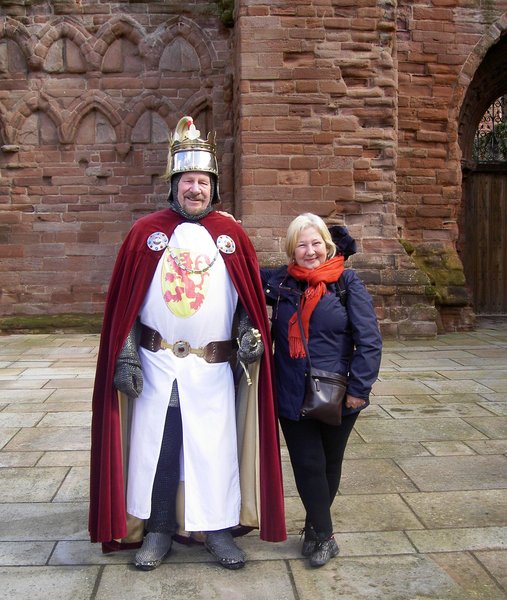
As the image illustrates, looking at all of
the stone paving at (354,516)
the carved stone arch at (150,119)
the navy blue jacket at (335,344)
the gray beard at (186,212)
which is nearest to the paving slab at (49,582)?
the stone paving at (354,516)

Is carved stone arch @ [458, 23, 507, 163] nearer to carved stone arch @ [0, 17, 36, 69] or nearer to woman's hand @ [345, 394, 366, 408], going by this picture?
carved stone arch @ [0, 17, 36, 69]

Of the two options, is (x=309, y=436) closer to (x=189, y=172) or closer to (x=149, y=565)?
(x=149, y=565)

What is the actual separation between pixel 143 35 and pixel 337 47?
10.5 feet

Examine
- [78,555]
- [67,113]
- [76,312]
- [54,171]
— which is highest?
[67,113]

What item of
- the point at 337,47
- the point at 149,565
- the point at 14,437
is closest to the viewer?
the point at 149,565

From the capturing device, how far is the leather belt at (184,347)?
2.92 metres

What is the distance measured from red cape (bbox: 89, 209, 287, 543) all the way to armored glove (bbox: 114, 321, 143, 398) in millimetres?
32

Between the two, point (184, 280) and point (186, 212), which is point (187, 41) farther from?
point (184, 280)

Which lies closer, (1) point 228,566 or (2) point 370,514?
(1) point 228,566

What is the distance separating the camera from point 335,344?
288 centimetres

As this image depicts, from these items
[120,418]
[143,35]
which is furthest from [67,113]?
[120,418]

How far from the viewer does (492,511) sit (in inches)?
136

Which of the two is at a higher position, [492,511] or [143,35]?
[143,35]

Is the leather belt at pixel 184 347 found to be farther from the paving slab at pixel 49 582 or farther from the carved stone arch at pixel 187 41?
the carved stone arch at pixel 187 41
